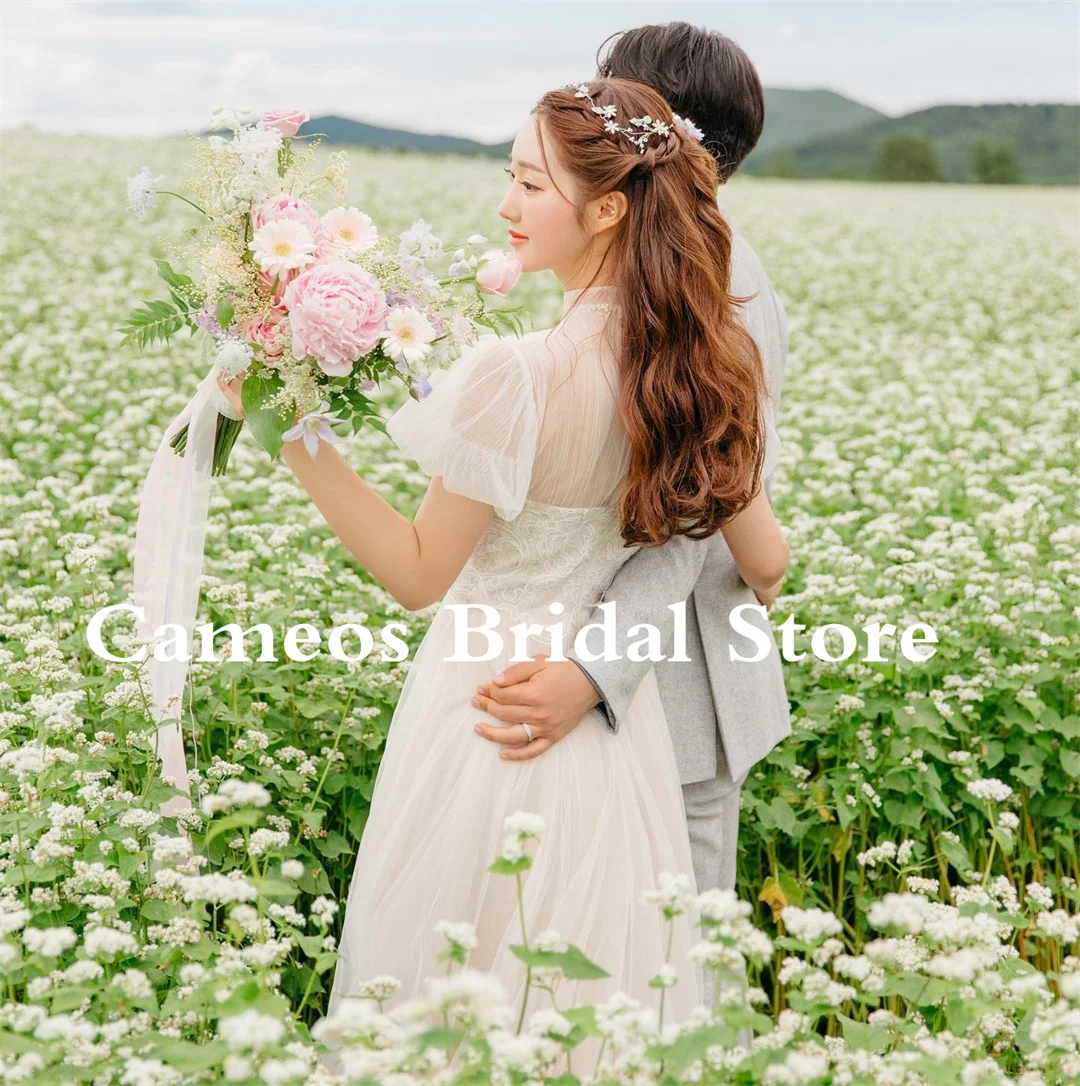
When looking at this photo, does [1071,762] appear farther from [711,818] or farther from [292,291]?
[292,291]

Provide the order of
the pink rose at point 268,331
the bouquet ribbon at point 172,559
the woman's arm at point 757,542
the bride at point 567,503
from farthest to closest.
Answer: the bouquet ribbon at point 172,559 → the woman's arm at point 757,542 → the bride at point 567,503 → the pink rose at point 268,331

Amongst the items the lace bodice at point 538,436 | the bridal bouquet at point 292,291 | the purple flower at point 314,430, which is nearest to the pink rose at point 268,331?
the bridal bouquet at point 292,291

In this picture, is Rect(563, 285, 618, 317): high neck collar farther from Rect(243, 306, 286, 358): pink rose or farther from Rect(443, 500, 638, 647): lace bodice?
Rect(243, 306, 286, 358): pink rose

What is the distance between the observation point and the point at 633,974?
2596mm

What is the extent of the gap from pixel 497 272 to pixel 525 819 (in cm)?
112

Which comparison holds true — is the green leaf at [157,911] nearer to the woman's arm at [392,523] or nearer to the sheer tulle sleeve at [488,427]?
the woman's arm at [392,523]

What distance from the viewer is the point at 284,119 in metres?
2.52

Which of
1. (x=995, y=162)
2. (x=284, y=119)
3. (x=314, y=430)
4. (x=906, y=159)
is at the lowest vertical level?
(x=314, y=430)

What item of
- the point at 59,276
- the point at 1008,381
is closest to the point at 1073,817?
the point at 1008,381

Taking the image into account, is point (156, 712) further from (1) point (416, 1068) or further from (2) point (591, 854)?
(1) point (416, 1068)

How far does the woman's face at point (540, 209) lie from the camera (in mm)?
2516

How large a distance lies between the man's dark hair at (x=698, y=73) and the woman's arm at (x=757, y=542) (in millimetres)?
904

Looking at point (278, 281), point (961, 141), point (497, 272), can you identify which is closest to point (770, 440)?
point (497, 272)

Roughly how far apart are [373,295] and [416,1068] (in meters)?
1.28
